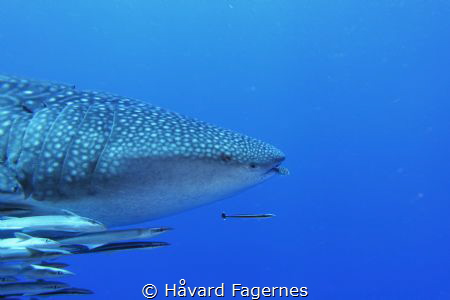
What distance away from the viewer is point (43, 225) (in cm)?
206

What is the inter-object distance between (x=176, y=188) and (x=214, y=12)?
36.6 meters

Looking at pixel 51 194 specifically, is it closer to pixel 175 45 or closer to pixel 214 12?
pixel 214 12

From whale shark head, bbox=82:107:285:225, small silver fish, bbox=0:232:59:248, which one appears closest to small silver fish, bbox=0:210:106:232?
small silver fish, bbox=0:232:59:248

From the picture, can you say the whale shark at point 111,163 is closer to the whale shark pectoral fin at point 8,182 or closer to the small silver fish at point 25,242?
the whale shark pectoral fin at point 8,182

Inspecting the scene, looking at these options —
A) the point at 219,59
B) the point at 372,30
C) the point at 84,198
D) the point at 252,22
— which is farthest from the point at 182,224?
the point at 219,59

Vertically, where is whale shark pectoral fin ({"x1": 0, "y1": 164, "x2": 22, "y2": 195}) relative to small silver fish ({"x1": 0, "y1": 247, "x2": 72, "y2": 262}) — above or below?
above

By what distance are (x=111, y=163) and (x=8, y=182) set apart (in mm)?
549

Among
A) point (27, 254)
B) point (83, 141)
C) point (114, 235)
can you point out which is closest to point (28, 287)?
point (27, 254)

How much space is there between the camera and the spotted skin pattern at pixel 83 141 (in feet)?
7.67

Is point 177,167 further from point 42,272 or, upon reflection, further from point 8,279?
point 8,279

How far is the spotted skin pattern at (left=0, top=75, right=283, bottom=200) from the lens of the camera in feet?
7.67

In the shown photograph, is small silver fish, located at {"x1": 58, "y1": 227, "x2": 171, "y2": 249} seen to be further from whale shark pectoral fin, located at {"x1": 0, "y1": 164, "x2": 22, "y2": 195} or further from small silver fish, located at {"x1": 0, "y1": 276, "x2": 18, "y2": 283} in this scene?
small silver fish, located at {"x1": 0, "y1": 276, "x2": 18, "y2": 283}

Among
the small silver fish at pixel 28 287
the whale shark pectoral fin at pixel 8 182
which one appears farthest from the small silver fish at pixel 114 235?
the small silver fish at pixel 28 287

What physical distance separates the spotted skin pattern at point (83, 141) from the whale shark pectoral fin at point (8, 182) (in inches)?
0.7
